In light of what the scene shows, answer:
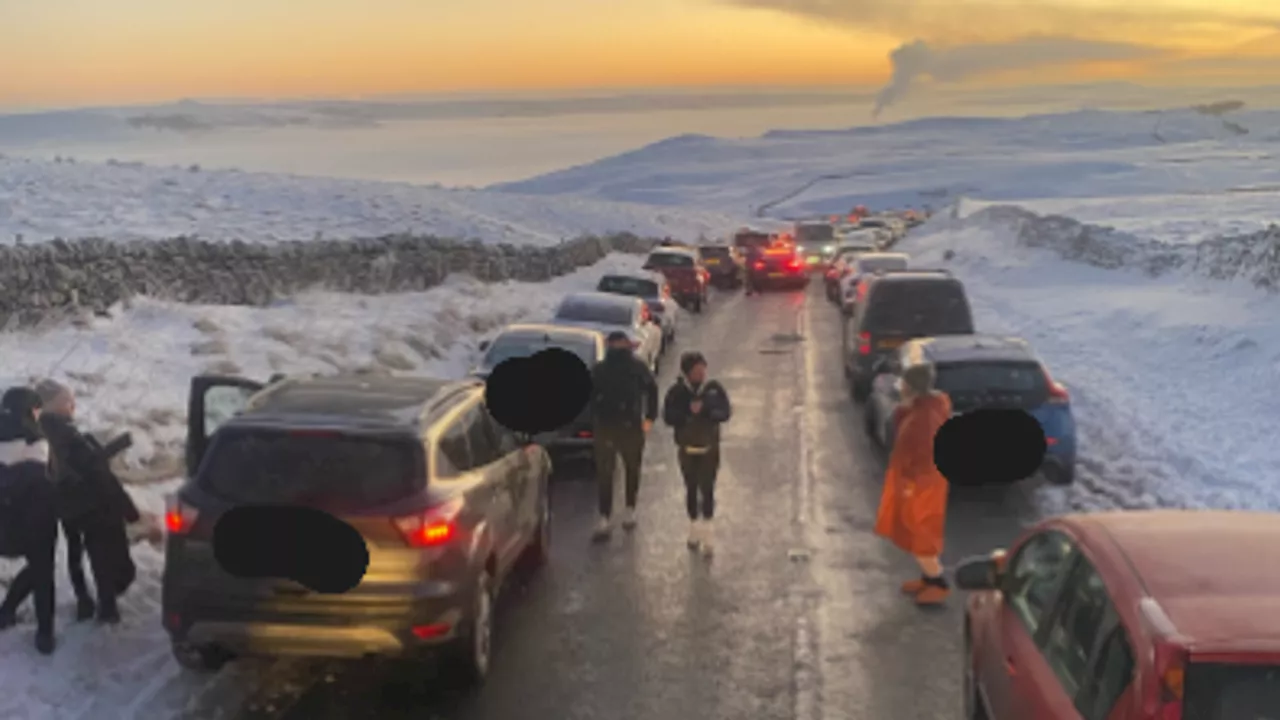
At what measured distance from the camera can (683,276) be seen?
109ft

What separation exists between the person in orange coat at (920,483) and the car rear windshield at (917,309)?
877 cm

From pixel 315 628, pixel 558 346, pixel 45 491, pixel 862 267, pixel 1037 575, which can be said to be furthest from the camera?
pixel 862 267

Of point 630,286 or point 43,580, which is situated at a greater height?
point 43,580

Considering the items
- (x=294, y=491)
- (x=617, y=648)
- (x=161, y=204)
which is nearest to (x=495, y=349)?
(x=617, y=648)

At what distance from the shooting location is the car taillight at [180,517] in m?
6.89

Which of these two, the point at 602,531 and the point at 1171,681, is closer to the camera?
the point at 1171,681

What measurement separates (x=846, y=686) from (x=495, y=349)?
796cm

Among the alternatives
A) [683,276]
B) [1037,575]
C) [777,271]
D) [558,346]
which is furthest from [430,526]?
[777,271]

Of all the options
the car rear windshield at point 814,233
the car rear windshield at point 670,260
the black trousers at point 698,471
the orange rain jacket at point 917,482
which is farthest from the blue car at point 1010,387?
the car rear windshield at point 814,233

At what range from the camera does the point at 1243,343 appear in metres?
19.5

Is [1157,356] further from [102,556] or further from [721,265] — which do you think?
[721,265]

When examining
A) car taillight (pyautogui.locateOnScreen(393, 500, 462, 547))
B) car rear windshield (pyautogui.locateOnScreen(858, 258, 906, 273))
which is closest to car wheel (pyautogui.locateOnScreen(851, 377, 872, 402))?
car taillight (pyautogui.locateOnScreen(393, 500, 462, 547))

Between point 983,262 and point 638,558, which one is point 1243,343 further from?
point 983,262

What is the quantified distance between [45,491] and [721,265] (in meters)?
35.6
